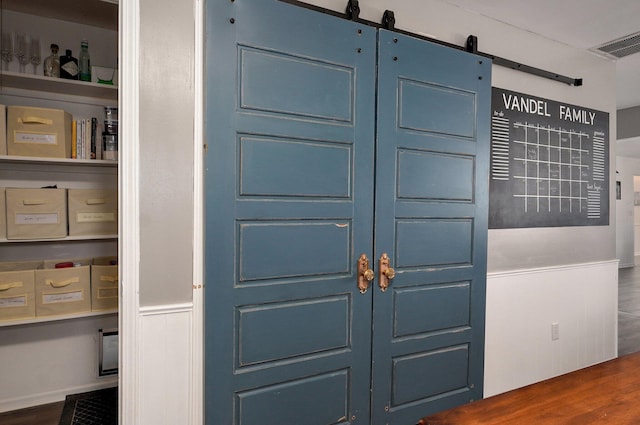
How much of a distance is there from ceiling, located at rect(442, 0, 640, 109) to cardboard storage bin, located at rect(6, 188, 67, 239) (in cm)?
271

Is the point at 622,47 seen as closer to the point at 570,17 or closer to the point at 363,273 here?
the point at 570,17

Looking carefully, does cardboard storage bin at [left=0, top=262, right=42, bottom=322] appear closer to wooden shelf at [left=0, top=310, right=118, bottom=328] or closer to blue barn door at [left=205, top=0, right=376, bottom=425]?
wooden shelf at [left=0, top=310, right=118, bottom=328]

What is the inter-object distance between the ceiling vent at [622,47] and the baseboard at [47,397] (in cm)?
448

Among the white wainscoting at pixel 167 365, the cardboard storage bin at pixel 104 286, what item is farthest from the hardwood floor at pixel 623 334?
the white wainscoting at pixel 167 365

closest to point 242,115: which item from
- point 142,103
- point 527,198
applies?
point 142,103

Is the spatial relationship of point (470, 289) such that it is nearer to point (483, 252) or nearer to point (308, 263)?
point (483, 252)

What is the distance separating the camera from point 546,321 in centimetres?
Answer: 298

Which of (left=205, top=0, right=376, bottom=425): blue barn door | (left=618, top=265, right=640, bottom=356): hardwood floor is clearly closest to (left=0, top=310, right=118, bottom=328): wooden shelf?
(left=205, top=0, right=376, bottom=425): blue barn door

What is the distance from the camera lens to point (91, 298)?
8.05 ft

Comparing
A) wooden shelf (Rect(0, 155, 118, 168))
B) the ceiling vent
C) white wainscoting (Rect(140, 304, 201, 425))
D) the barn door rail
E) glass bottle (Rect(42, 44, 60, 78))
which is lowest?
white wainscoting (Rect(140, 304, 201, 425))

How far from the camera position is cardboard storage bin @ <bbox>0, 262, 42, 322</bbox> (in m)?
2.22

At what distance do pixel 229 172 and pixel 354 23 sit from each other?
3.49 feet

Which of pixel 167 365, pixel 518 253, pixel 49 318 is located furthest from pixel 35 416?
pixel 518 253

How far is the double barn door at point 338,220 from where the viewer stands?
179cm
